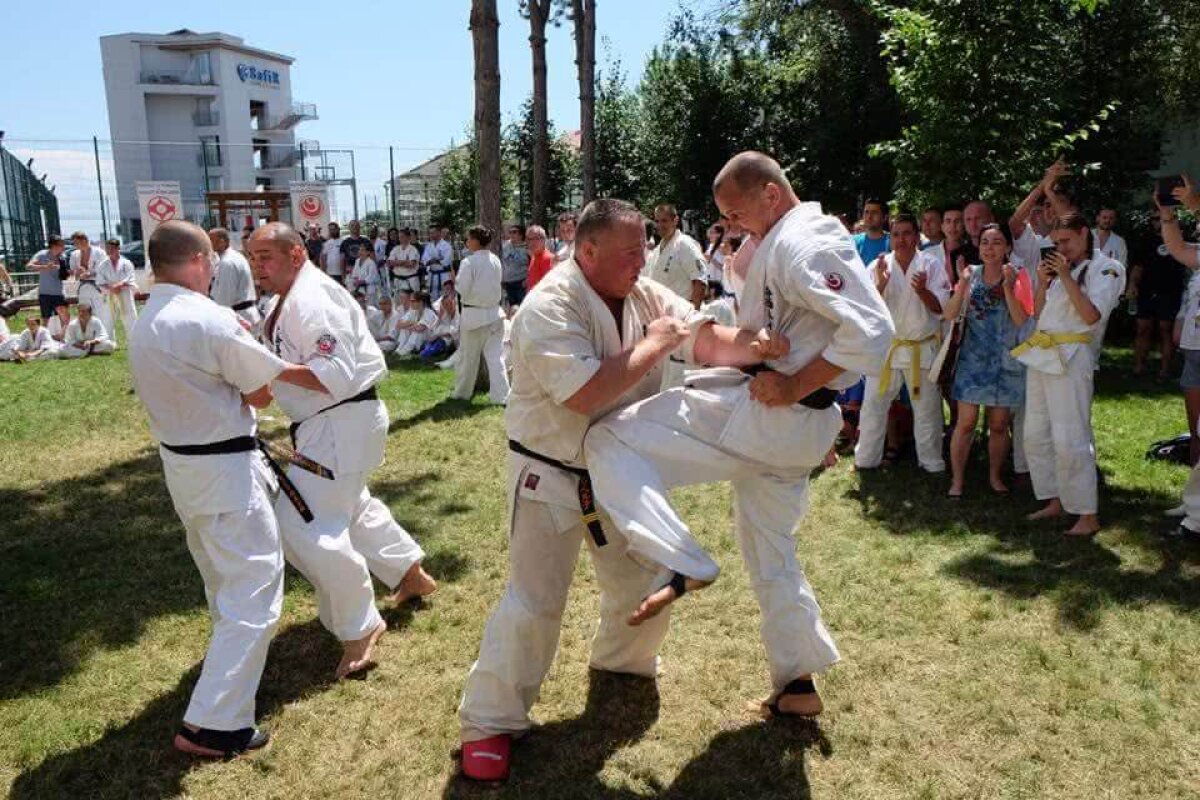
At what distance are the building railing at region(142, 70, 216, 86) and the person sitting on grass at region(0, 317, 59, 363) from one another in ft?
151

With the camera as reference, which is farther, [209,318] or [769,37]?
[769,37]

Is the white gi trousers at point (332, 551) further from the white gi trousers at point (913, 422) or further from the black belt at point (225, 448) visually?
the white gi trousers at point (913, 422)

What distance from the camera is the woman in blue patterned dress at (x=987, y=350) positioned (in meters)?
6.67

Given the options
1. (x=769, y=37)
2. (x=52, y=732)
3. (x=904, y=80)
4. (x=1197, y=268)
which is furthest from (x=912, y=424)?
(x=769, y=37)

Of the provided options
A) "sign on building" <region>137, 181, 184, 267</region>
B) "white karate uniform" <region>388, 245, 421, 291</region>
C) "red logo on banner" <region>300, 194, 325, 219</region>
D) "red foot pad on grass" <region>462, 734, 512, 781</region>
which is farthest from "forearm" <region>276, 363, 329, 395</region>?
"red logo on banner" <region>300, 194, 325, 219</region>

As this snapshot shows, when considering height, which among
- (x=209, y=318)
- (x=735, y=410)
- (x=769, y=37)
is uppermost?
(x=769, y=37)

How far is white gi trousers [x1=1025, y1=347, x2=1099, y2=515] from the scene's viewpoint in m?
6.00

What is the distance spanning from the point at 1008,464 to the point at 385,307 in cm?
1117

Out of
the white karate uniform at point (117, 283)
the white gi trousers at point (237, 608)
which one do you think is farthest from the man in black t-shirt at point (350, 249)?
the white gi trousers at point (237, 608)

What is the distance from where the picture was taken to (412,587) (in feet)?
17.2

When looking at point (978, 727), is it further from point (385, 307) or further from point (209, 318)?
point (385, 307)

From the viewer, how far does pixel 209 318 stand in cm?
373

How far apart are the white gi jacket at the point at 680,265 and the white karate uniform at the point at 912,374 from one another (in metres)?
2.49

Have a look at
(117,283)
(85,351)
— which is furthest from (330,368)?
(117,283)
